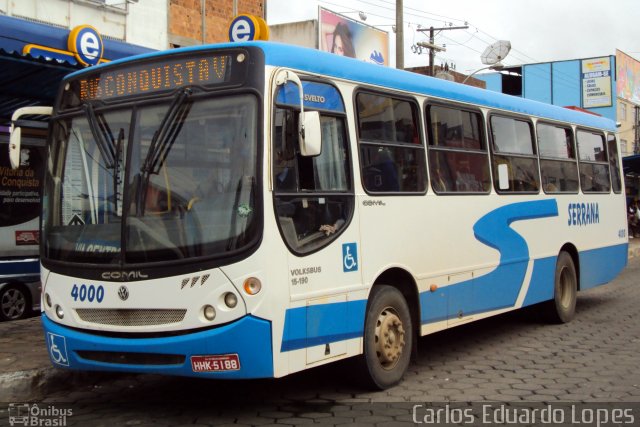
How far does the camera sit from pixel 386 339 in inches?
243

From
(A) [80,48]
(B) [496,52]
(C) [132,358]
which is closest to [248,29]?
(A) [80,48]

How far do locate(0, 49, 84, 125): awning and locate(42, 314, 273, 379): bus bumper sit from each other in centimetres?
403

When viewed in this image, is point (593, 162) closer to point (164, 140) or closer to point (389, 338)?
point (389, 338)

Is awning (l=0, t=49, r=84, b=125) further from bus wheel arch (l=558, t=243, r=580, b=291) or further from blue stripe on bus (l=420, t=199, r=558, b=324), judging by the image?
bus wheel arch (l=558, t=243, r=580, b=291)

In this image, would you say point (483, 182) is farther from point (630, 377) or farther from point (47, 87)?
point (47, 87)

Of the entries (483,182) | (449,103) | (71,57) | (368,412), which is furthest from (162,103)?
(71,57)

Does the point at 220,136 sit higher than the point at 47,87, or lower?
lower

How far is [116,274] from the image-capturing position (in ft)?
17.1

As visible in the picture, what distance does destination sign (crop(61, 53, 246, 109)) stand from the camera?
526 cm

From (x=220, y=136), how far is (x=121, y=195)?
899mm

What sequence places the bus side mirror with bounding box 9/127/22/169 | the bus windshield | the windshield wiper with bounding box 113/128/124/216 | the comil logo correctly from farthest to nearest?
the comil logo
the bus side mirror with bounding box 9/127/22/169
the windshield wiper with bounding box 113/128/124/216
the bus windshield

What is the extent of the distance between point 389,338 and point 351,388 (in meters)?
0.56

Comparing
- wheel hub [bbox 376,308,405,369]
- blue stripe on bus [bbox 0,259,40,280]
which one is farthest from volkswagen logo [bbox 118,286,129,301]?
blue stripe on bus [bbox 0,259,40,280]

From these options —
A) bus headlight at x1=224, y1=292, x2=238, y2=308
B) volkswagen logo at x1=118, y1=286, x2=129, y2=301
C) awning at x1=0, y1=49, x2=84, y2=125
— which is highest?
awning at x1=0, y1=49, x2=84, y2=125
